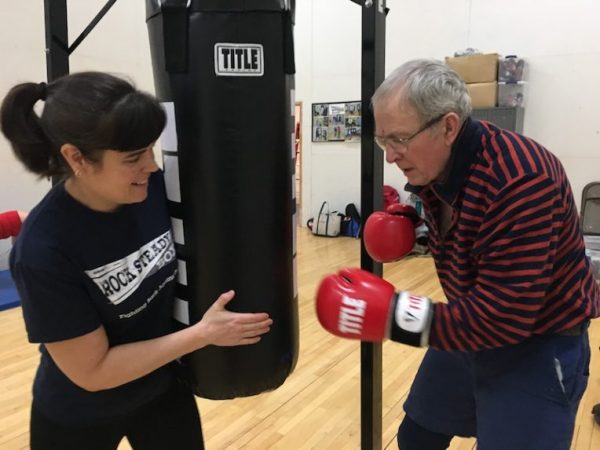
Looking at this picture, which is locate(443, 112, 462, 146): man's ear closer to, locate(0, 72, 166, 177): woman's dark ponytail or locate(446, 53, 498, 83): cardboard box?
locate(0, 72, 166, 177): woman's dark ponytail

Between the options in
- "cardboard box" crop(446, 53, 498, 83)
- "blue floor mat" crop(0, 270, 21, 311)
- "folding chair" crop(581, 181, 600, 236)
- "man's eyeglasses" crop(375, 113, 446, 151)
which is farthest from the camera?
"cardboard box" crop(446, 53, 498, 83)

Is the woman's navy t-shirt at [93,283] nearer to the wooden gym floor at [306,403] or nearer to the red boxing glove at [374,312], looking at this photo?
the red boxing glove at [374,312]

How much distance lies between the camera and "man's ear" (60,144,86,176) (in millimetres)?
899

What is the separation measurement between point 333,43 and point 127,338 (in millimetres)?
5577

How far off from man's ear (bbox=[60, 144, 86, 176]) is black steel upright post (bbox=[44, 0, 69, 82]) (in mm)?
740

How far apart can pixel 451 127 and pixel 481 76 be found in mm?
4030

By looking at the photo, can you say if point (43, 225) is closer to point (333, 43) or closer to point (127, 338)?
point (127, 338)

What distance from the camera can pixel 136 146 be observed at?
917 mm

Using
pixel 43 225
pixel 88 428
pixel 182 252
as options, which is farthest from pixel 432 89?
pixel 88 428

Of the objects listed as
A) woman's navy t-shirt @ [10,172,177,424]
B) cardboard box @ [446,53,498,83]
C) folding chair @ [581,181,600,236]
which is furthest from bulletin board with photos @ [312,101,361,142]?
woman's navy t-shirt @ [10,172,177,424]

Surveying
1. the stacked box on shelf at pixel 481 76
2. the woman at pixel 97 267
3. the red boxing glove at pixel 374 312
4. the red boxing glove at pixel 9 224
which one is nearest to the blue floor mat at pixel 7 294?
the red boxing glove at pixel 9 224

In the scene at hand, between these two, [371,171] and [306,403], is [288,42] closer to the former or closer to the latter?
[371,171]

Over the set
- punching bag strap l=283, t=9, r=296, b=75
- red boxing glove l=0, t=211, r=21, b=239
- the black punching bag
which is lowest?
red boxing glove l=0, t=211, r=21, b=239

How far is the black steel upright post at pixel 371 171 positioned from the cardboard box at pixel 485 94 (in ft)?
11.7
